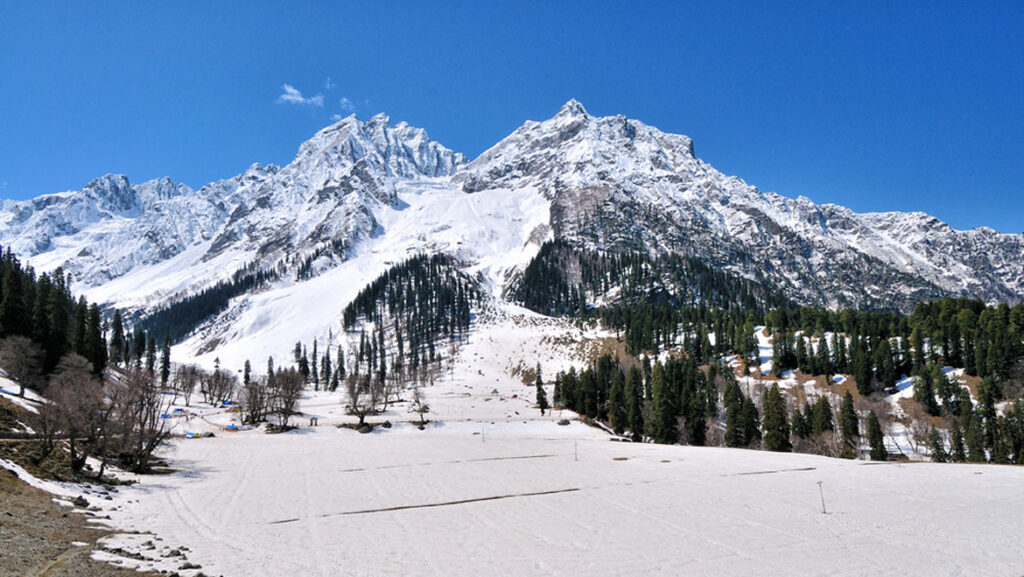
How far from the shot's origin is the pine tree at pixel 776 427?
71.9 m

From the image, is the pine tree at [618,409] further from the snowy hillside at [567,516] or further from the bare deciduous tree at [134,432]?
the bare deciduous tree at [134,432]

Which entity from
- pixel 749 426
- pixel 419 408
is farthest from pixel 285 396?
pixel 749 426

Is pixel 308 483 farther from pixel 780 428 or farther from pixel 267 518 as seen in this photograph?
pixel 780 428

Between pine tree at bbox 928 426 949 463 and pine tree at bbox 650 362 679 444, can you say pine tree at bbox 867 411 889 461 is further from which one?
pine tree at bbox 650 362 679 444

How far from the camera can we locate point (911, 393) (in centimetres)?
10975

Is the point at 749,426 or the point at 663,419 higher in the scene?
the point at 663,419

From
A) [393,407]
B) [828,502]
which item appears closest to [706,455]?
[828,502]

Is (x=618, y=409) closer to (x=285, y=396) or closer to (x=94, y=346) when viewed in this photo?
(x=285, y=396)

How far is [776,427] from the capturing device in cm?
7294

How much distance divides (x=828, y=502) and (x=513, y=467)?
2351cm

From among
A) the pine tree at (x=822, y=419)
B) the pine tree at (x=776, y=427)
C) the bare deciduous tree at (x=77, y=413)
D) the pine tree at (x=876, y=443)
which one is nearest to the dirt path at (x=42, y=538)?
the bare deciduous tree at (x=77, y=413)

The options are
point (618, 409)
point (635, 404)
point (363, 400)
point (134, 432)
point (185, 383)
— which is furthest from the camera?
point (185, 383)

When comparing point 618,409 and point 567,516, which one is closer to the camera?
point 567,516

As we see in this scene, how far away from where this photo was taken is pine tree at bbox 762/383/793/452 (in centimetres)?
7194
